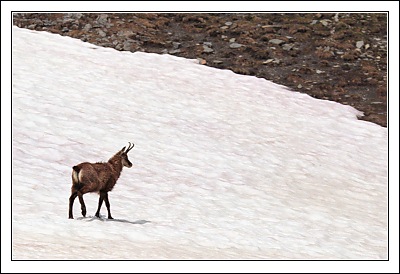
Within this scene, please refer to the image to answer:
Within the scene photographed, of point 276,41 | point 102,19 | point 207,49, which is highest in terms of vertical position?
point 102,19

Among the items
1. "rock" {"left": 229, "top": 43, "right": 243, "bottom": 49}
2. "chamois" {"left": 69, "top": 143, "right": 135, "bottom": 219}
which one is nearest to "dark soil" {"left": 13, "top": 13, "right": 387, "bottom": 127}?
"rock" {"left": 229, "top": 43, "right": 243, "bottom": 49}

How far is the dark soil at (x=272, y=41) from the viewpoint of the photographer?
26969 mm

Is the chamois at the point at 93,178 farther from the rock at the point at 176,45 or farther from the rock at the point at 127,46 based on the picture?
the rock at the point at 176,45

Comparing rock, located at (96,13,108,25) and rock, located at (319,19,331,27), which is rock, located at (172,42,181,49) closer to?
rock, located at (96,13,108,25)

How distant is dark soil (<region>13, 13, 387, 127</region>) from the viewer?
88.5 feet

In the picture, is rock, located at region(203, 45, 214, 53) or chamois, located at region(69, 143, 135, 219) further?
rock, located at region(203, 45, 214, 53)

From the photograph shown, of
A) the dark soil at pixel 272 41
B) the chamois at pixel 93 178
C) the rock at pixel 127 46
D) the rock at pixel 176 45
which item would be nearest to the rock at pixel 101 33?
the dark soil at pixel 272 41

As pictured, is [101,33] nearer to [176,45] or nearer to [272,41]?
[176,45]

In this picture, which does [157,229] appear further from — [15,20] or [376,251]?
[15,20]

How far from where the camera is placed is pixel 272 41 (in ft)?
96.9

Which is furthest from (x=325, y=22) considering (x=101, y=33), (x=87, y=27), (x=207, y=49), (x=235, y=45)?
(x=87, y=27)

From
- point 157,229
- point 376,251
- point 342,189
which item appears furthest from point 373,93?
point 157,229

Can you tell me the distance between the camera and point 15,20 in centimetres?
2878

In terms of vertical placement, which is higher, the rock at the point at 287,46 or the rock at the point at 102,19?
the rock at the point at 102,19
